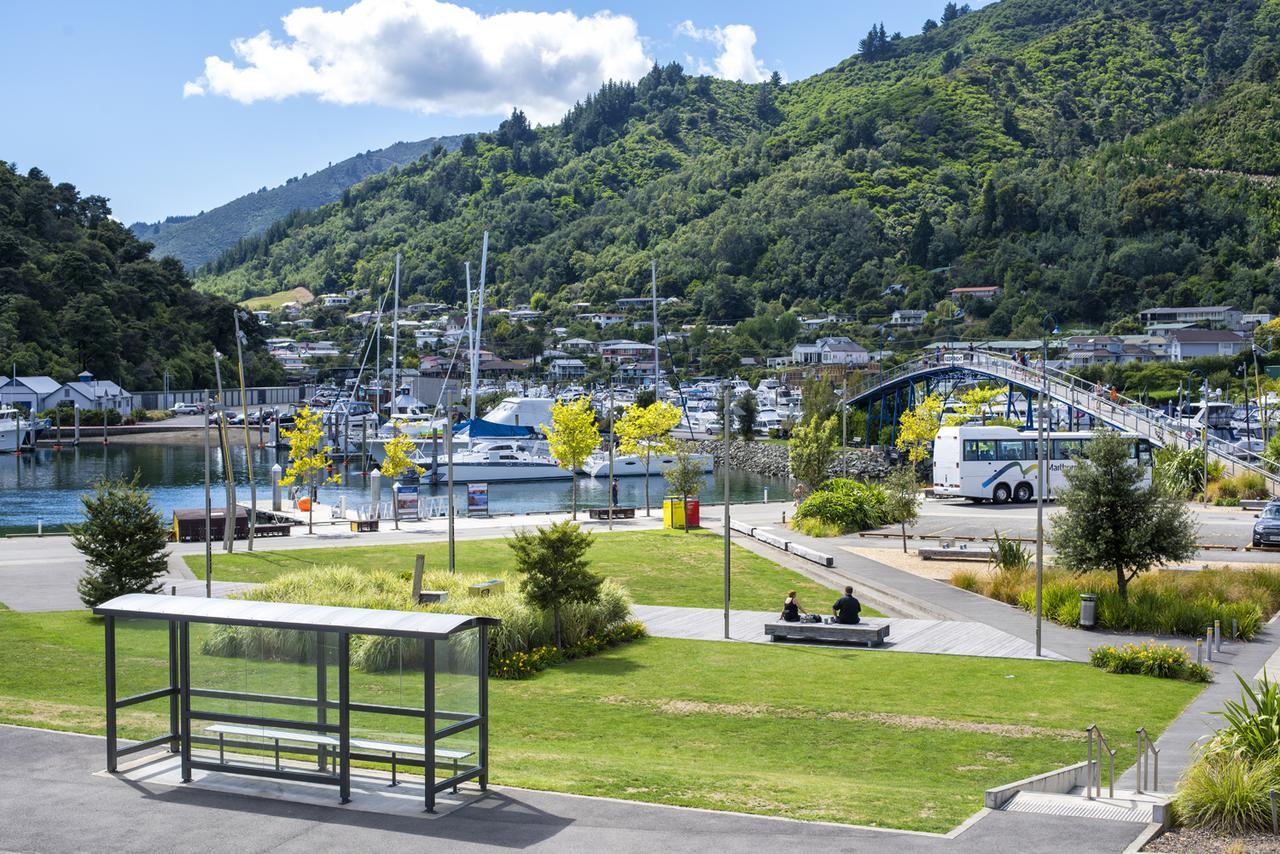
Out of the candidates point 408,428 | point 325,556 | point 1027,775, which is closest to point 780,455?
point 408,428

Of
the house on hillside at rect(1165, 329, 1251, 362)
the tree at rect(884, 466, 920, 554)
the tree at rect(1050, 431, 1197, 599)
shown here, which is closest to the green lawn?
the tree at rect(1050, 431, 1197, 599)

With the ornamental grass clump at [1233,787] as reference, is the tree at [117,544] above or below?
above

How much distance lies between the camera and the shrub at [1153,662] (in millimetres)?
20328

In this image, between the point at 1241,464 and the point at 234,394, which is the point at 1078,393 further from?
the point at 234,394

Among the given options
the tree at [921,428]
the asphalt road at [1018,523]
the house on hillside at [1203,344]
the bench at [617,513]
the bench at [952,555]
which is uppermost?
the house on hillside at [1203,344]

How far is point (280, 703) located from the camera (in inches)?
511

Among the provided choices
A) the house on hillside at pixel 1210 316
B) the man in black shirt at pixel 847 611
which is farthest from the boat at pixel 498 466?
the house on hillside at pixel 1210 316

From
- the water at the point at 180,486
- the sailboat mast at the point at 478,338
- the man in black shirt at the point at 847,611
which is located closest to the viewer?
the man in black shirt at the point at 847,611

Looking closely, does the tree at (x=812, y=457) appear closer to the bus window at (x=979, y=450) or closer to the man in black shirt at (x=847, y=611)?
the bus window at (x=979, y=450)

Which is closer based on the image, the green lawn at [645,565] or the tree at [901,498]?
the green lawn at [645,565]

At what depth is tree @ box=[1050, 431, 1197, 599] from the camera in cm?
2486

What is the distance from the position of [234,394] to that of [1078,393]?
117 m

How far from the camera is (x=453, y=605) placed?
74.7 feet

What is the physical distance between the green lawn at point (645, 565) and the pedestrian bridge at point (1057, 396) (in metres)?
10.6
